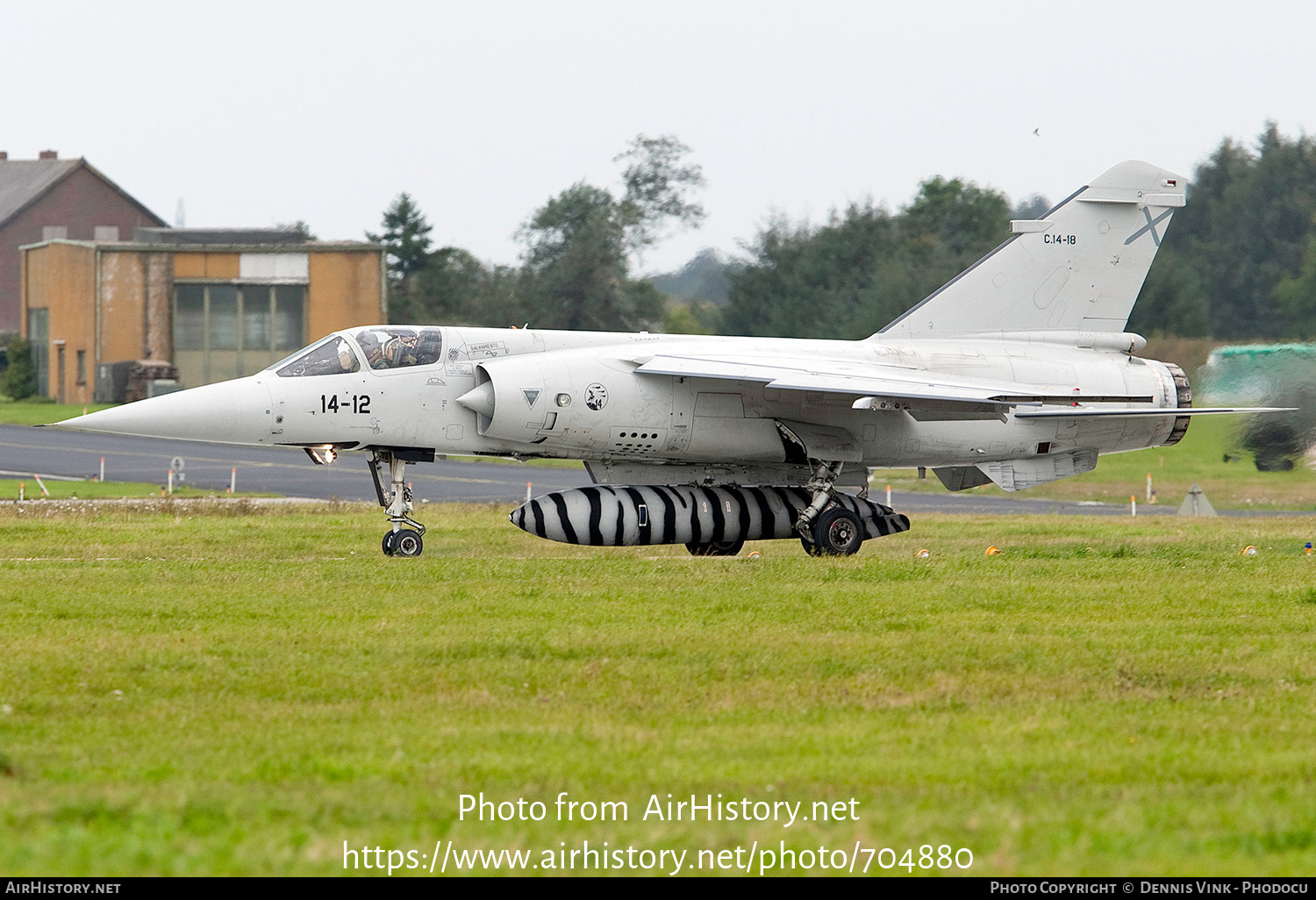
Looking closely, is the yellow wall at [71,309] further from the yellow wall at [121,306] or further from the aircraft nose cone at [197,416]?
the aircraft nose cone at [197,416]

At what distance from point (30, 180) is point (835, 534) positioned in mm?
84562

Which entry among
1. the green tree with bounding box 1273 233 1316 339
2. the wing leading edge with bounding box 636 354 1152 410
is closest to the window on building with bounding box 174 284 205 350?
the green tree with bounding box 1273 233 1316 339

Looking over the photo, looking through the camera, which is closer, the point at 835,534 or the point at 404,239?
the point at 835,534

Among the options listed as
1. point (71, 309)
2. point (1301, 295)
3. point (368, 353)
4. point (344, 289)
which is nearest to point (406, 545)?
point (368, 353)

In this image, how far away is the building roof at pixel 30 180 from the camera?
85.9m

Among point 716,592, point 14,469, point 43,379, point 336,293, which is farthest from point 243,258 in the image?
point 716,592

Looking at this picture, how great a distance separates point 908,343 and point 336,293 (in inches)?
1786

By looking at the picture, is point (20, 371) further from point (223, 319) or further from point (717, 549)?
point (717, 549)

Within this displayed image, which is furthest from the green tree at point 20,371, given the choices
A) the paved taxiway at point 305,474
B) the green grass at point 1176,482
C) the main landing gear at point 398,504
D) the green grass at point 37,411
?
the main landing gear at point 398,504

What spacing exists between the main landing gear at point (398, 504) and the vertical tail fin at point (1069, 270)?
6666 millimetres

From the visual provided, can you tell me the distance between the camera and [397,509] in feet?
54.7
